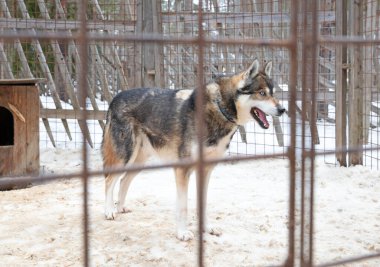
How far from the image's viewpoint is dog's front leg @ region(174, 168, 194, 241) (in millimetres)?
4020

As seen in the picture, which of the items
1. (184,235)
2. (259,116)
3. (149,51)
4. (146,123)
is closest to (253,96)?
(259,116)

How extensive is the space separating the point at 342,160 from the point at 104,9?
5.21m

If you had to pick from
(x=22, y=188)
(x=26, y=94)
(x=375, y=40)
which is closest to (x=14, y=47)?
(x=26, y=94)

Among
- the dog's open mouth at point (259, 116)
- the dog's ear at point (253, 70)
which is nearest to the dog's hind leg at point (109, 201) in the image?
the dog's open mouth at point (259, 116)

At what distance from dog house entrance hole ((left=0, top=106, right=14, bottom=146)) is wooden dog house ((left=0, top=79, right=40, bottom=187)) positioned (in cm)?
133

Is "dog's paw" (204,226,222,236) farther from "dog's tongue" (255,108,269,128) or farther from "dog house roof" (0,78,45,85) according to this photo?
"dog house roof" (0,78,45,85)

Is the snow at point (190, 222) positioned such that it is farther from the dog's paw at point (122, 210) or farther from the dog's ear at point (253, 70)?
the dog's ear at point (253, 70)

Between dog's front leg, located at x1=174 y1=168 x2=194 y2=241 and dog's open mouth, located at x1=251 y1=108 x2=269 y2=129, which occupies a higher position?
dog's open mouth, located at x1=251 y1=108 x2=269 y2=129

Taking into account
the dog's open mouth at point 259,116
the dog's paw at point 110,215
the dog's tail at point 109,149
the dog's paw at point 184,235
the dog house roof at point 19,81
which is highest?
the dog house roof at point 19,81

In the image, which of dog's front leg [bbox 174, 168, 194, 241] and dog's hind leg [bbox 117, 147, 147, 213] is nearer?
dog's front leg [bbox 174, 168, 194, 241]

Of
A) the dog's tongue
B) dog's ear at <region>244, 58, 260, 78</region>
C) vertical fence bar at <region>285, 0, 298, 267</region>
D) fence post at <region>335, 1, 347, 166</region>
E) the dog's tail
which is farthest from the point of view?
fence post at <region>335, 1, 347, 166</region>

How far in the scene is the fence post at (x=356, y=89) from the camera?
21.3ft

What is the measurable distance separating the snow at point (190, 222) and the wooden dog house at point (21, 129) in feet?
1.37

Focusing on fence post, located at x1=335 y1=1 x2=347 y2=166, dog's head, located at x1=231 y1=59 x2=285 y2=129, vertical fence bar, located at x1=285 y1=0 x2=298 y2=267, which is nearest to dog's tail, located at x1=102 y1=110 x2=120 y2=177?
dog's head, located at x1=231 y1=59 x2=285 y2=129
